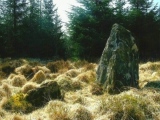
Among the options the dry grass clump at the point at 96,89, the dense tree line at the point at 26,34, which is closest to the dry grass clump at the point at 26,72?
the dry grass clump at the point at 96,89

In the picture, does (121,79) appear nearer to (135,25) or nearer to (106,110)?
(106,110)

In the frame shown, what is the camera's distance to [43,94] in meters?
7.02

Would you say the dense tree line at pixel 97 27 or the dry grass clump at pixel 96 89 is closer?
the dry grass clump at pixel 96 89

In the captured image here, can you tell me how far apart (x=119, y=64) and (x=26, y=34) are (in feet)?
70.5

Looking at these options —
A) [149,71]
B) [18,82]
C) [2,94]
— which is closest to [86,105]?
[2,94]

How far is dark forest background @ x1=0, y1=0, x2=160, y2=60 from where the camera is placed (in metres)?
19.5

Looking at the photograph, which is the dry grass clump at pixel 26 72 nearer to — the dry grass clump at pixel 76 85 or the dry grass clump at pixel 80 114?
the dry grass clump at pixel 76 85

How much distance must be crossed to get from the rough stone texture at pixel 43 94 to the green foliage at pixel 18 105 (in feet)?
0.49

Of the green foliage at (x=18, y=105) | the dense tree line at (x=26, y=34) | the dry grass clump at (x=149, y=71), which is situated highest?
the dense tree line at (x=26, y=34)

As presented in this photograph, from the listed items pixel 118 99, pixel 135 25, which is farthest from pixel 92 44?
pixel 118 99

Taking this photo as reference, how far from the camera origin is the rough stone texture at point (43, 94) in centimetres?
688

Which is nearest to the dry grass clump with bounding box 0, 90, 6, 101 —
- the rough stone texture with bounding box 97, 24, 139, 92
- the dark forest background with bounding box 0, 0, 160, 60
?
the rough stone texture with bounding box 97, 24, 139, 92

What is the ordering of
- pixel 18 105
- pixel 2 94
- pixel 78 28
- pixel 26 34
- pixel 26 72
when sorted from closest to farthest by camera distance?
pixel 18 105 < pixel 2 94 < pixel 26 72 < pixel 78 28 < pixel 26 34

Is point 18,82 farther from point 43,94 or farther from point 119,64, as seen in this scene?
point 119,64
